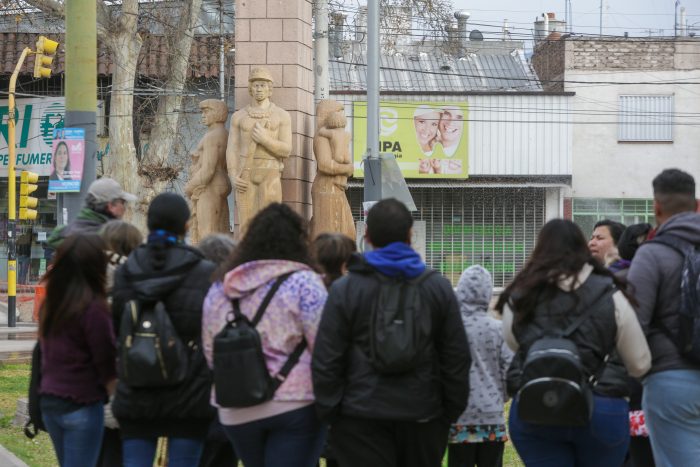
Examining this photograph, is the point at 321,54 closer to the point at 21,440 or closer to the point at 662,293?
the point at 21,440

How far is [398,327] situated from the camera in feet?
17.4

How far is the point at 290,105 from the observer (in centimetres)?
1566

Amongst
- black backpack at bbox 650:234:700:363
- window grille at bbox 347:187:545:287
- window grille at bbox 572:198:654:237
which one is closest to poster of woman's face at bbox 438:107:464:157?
window grille at bbox 347:187:545:287

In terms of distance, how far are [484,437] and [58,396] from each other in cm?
233

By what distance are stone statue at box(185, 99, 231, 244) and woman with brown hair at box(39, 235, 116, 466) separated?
9180 millimetres

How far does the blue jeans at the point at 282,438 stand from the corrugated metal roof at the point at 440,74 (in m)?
32.5

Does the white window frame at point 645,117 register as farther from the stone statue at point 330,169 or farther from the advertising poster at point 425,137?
the stone statue at point 330,169

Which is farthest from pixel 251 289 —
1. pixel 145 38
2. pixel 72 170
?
pixel 145 38

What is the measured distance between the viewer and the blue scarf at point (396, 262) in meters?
5.45

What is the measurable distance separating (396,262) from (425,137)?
1223 inches

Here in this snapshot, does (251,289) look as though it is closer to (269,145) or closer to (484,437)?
(484,437)

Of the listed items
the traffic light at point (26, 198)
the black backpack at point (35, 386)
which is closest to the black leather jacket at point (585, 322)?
the black backpack at point (35, 386)

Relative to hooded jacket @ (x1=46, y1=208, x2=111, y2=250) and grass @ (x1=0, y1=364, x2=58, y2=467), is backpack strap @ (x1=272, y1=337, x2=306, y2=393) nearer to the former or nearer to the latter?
hooded jacket @ (x1=46, y1=208, x2=111, y2=250)

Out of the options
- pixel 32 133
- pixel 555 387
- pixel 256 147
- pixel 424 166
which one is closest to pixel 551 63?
pixel 424 166
